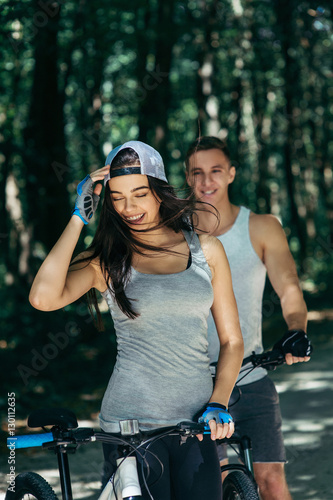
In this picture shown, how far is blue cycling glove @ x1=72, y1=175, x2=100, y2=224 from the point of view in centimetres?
291

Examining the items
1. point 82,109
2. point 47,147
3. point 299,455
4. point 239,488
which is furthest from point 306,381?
point 82,109

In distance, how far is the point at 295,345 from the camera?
3.47 meters

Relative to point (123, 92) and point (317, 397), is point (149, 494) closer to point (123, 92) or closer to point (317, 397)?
point (317, 397)

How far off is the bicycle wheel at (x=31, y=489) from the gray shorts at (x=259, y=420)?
1.18m

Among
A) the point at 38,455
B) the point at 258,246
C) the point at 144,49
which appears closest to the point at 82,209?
the point at 258,246

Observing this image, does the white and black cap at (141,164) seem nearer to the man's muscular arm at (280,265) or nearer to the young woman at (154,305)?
the young woman at (154,305)

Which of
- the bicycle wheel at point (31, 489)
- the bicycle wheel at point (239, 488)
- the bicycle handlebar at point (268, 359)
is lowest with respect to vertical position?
the bicycle wheel at point (239, 488)

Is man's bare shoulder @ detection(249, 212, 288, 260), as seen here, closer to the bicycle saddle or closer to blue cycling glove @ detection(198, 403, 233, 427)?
blue cycling glove @ detection(198, 403, 233, 427)

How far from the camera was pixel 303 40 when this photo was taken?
1644 cm

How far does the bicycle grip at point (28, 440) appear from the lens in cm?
259

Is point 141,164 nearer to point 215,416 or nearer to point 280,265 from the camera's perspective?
point 215,416

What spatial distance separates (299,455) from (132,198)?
15.0 feet

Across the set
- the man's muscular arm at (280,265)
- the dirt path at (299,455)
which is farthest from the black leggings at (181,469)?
the dirt path at (299,455)

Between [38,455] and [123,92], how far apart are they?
657 inches
